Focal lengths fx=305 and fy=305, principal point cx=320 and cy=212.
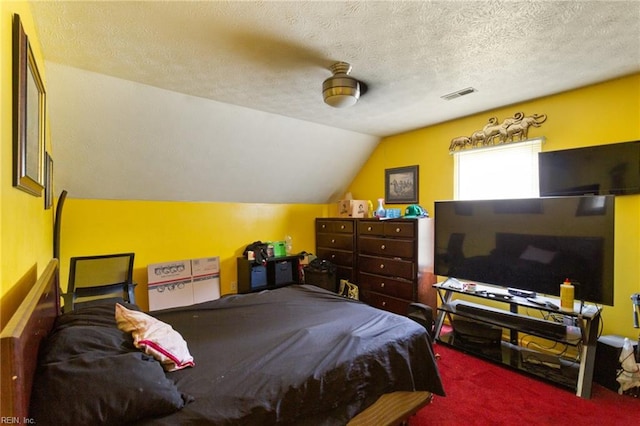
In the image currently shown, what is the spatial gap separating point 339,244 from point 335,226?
0.27m

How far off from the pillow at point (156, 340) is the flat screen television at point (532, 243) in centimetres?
264

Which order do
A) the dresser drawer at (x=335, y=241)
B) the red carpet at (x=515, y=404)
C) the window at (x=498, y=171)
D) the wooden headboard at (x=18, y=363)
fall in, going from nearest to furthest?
1. the wooden headboard at (x=18, y=363)
2. the red carpet at (x=515, y=404)
3. the window at (x=498, y=171)
4. the dresser drawer at (x=335, y=241)

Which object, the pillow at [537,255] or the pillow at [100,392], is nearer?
the pillow at [100,392]

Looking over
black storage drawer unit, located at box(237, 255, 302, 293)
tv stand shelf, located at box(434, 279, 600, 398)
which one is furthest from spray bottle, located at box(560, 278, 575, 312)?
black storage drawer unit, located at box(237, 255, 302, 293)

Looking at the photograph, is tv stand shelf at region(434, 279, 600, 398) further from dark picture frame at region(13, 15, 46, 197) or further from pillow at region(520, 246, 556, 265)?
dark picture frame at region(13, 15, 46, 197)

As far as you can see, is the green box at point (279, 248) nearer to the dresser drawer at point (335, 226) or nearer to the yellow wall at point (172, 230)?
the yellow wall at point (172, 230)

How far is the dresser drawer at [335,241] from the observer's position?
4250mm

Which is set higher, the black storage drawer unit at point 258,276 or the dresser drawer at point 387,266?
the dresser drawer at point 387,266

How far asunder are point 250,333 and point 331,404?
70cm

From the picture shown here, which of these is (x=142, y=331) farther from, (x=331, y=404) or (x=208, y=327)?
(x=331, y=404)

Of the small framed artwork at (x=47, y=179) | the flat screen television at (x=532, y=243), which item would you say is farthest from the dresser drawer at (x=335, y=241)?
the small framed artwork at (x=47, y=179)

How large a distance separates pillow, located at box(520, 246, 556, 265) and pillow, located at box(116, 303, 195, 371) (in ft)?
8.97

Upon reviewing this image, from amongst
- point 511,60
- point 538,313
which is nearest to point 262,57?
point 511,60

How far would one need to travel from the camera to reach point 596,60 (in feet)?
7.22
